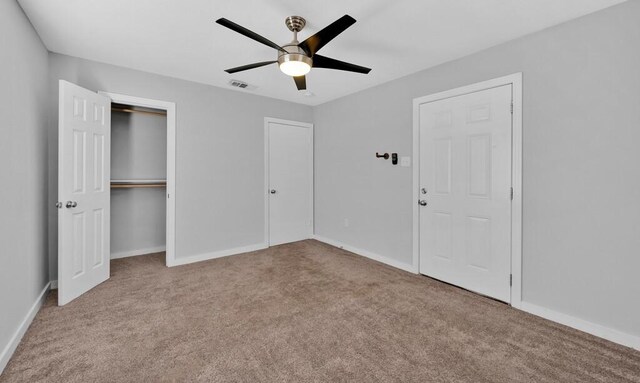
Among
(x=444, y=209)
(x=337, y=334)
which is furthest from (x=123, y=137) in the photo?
(x=444, y=209)

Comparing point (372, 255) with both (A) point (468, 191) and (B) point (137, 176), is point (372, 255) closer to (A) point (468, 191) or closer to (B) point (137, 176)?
(A) point (468, 191)

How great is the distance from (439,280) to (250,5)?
324cm

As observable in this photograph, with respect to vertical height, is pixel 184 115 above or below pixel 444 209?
above

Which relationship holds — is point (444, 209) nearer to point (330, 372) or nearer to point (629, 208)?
point (629, 208)

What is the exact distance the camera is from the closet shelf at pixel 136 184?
154 inches

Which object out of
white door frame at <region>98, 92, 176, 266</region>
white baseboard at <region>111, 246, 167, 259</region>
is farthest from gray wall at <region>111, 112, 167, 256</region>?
white door frame at <region>98, 92, 176, 266</region>

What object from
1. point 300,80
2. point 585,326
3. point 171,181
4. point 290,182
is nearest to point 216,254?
point 171,181

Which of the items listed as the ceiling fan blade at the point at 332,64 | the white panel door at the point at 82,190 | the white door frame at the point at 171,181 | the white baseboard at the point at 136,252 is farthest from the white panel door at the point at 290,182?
the ceiling fan blade at the point at 332,64

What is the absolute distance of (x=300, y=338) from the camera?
2.08m

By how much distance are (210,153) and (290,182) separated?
4.63 feet

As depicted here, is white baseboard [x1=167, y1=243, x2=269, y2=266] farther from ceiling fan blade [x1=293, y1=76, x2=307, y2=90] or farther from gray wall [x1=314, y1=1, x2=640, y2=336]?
gray wall [x1=314, y1=1, x2=640, y2=336]

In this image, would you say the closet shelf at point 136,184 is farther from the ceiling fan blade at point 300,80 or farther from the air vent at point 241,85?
the ceiling fan blade at point 300,80

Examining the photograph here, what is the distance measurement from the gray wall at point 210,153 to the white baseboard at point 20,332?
1354mm

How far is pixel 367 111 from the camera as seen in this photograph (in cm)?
405
